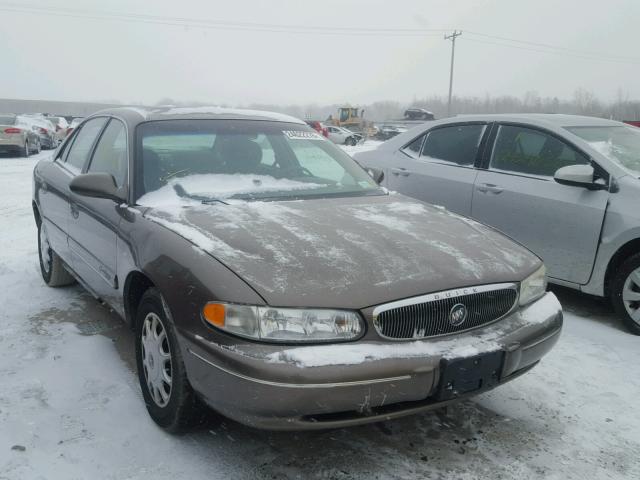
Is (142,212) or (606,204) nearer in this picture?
(142,212)

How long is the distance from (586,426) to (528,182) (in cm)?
233

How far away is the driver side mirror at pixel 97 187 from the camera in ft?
10.2

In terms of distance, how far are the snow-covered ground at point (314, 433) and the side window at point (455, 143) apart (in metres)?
2.10

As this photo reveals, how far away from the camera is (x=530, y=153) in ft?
15.6

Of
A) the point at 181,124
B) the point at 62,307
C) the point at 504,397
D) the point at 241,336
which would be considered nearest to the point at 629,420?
the point at 504,397

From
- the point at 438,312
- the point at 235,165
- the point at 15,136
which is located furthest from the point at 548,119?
the point at 15,136

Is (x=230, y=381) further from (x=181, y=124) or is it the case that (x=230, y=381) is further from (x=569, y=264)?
(x=569, y=264)

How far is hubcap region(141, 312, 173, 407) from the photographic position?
2.62 m

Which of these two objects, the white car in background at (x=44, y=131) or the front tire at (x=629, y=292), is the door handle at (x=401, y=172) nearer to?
the front tire at (x=629, y=292)

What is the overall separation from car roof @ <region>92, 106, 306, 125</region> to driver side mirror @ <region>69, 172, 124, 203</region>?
51 cm

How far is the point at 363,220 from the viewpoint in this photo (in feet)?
9.71

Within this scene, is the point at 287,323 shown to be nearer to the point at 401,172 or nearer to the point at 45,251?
the point at 45,251

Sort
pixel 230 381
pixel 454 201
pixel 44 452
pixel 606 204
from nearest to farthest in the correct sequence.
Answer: pixel 230 381 < pixel 44 452 < pixel 606 204 < pixel 454 201

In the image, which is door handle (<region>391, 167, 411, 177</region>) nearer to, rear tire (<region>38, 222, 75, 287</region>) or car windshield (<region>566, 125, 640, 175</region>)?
car windshield (<region>566, 125, 640, 175</region>)
